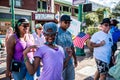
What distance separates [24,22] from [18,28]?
0.53ft

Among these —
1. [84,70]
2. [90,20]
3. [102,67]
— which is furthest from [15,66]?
[90,20]

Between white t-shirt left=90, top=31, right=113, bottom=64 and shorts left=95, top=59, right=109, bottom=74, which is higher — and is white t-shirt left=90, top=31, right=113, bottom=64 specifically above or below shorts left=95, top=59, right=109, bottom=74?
above

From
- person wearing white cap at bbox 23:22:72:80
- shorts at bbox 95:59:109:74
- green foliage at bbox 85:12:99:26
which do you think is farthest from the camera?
green foliage at bbox 85:12:99:26

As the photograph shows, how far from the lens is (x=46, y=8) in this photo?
114 feet

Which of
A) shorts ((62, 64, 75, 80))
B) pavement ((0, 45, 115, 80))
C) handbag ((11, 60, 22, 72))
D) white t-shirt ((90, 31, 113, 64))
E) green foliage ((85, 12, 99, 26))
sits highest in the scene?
green foliage ((85, 12, 99, 26))

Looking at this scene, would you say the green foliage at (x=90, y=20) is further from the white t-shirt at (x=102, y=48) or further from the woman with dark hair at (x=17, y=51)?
the woman with dark hair at (x=17, y=51)

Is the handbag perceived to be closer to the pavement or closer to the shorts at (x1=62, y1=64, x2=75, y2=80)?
the shorts at (x1=62, y1=64, x2=75, y2=80)

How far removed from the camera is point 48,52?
268 centimetres

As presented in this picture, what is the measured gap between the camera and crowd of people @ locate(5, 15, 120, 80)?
2682 millimetres

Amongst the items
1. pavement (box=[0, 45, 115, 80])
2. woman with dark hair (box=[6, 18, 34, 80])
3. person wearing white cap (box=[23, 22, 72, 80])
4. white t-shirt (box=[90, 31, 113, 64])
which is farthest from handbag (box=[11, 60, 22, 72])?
pavement (box=[0, 45, 115, 80])

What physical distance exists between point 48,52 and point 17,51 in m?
1.42

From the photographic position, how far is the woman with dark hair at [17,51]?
391 cm

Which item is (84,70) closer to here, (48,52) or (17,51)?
(17,51)

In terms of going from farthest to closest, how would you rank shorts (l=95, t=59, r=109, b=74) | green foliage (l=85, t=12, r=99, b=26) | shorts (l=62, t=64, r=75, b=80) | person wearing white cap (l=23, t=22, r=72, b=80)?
green foliage (l=85, t=12, r=99, b=26)
shorts (l=95, t=59, r=109, b=74)
shorts (l=62, t=64, r=75, b=80)
person wearing white cap (l=23, t=22, r=72, b=80)
